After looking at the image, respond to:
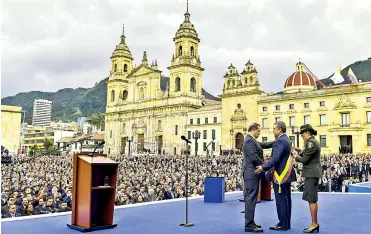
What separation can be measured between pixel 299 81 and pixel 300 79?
1.02ft

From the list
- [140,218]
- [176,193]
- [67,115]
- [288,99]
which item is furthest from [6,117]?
[67,115]

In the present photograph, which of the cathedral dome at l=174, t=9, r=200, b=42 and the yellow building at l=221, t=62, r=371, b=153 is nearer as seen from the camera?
the yellow building at l=221, t=62, r=371, b=153

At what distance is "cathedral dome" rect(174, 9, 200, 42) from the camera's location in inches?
2164

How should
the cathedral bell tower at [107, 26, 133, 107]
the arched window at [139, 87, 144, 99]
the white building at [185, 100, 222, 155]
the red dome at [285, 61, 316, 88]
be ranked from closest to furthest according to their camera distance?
the white building at [185, 100, 222, 155], the red dome at [285, 61, 316, 88], the arched window at [139, 87, 144, 99], the cathedral bell tower at [107, 26, 133, 107]

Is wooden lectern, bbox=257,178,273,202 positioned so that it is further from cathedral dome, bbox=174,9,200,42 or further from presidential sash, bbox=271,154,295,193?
cathedral dome, bbox=174,9,200,42

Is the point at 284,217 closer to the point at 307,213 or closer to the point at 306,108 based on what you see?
the point at 307,213

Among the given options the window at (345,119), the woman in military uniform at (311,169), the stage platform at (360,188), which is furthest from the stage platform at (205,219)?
the window at (345,119)

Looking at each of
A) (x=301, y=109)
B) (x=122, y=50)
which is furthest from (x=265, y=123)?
(x=122, y=50)

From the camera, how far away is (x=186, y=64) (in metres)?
54.3

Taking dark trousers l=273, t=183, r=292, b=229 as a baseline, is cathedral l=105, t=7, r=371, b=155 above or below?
above

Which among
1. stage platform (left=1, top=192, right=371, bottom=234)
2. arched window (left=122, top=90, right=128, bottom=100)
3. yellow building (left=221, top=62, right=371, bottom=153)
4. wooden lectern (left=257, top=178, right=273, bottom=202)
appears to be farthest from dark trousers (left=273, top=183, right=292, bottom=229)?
arched window (left=122, top=90, right=128, bottom=100)

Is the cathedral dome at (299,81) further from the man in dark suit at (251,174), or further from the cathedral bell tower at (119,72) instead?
the man in dark suit at (251,174)

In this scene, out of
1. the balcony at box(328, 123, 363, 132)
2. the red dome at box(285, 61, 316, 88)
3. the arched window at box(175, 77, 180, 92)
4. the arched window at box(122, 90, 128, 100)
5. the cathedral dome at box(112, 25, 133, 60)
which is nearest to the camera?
the balcony at box(328, 123, 363, 132)

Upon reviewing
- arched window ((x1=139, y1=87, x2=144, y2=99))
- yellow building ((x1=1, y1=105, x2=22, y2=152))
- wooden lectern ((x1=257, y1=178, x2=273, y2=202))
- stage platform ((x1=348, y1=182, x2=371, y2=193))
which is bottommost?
stage platform ((x1=348, y1=182, x2=371, y2=193))
